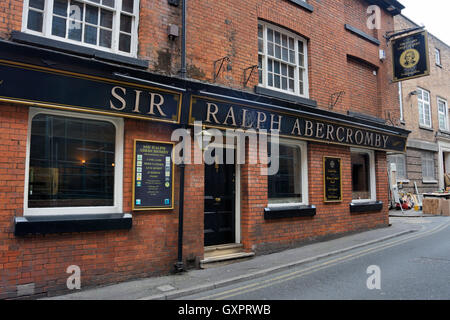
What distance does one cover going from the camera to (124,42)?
6.32 m

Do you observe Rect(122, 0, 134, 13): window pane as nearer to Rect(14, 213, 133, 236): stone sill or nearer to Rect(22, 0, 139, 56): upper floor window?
Rect(22, 0, 139, 56): upper floor window

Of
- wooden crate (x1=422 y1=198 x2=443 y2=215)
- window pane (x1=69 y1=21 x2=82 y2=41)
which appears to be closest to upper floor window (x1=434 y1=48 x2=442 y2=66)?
wooden crate (x1=422 y1=198 x2=443 y2=215)

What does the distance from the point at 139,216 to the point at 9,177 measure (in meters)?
2.14

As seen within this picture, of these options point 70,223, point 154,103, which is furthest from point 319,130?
point 70,223

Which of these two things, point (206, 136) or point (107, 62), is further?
point (206, 136)

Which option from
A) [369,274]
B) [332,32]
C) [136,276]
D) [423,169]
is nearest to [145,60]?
[136,276]

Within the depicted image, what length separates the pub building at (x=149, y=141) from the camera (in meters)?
5.02

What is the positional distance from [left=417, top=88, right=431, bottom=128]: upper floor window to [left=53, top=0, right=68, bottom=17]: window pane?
19.2 m

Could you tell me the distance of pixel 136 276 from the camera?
231 inches

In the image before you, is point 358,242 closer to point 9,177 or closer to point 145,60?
point 145,60

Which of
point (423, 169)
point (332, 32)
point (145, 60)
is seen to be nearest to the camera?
point (145, 60)

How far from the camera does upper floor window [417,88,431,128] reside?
19013 millimetres
